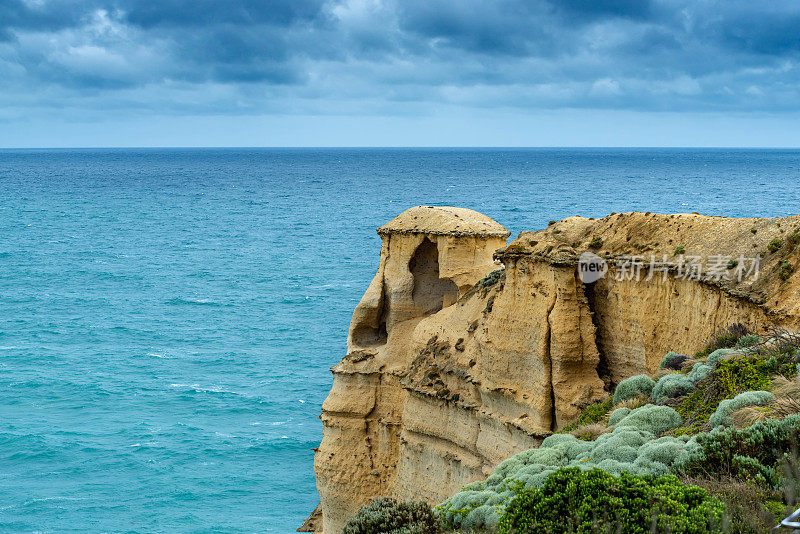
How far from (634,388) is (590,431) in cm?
248

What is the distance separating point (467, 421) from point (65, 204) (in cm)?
16496

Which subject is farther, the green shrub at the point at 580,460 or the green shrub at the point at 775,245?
the green shrub at the point at 775,245

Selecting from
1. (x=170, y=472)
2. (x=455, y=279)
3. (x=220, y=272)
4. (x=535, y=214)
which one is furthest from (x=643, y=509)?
(x=535, y=214)

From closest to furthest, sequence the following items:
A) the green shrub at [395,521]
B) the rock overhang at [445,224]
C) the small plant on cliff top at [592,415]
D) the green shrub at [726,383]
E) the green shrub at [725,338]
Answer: the green shrub at [395,521]
the green shrub at [726,383]
the green shrub at [725,338]
the small plant on cliff top at [592,415]
the rock overhang at [445,224]

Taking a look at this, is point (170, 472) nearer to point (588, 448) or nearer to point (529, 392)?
point (529, 392)

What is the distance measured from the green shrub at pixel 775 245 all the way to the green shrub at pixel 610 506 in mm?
10970

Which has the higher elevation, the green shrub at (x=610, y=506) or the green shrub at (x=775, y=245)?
the green shrub at (x=775, y=245)

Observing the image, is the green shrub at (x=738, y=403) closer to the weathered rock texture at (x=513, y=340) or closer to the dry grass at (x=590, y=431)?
the dry grass at (x=590, y=431)

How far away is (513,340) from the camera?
26.2 meters

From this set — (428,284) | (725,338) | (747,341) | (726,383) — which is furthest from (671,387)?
(428,284)

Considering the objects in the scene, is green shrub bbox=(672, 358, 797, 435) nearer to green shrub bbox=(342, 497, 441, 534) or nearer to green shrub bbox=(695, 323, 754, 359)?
green shrub bbox=(695, 323, 754, 359)

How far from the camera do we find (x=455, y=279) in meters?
31.8

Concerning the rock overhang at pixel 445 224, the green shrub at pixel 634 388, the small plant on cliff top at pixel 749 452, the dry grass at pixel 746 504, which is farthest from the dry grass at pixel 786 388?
the rock overhang at pixel 445 224

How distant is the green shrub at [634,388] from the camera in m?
22.1
